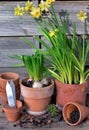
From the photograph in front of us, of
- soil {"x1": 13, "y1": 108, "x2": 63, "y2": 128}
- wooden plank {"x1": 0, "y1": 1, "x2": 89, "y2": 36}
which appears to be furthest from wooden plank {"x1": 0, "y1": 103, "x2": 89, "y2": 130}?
wooden plank {"x1": 0, "y1": 1, "x2": 89, "y2": 36}

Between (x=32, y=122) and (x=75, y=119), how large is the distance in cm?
30

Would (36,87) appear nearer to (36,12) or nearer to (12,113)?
(12,113)

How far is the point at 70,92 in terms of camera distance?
2285mm

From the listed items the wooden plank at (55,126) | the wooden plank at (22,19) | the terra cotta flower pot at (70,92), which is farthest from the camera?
the wooden plank at (22,19)

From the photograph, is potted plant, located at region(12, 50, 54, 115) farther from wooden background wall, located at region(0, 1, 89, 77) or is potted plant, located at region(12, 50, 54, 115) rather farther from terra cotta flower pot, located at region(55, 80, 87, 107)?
wooden background wall, located at region(0, 1, 89, 77)

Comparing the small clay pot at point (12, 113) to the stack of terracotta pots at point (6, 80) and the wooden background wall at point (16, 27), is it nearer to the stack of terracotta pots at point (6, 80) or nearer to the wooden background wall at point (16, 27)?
the stack of terracotta pots at point (6, 80)

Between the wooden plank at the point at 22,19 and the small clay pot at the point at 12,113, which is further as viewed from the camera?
the wooden plank at the point at 22,19

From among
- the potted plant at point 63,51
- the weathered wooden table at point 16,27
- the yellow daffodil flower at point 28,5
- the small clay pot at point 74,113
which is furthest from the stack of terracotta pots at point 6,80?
the yellow daffodil flower at point 28,5

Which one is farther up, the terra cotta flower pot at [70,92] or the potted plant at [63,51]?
the potted plant at [63,51]

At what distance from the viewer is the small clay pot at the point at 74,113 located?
85.5 inches

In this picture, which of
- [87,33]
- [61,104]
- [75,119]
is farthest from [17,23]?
[75,119]

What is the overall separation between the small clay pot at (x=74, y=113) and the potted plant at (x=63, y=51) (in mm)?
75

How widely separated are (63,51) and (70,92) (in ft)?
0.98

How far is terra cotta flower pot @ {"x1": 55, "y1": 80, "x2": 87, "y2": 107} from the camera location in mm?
2273
